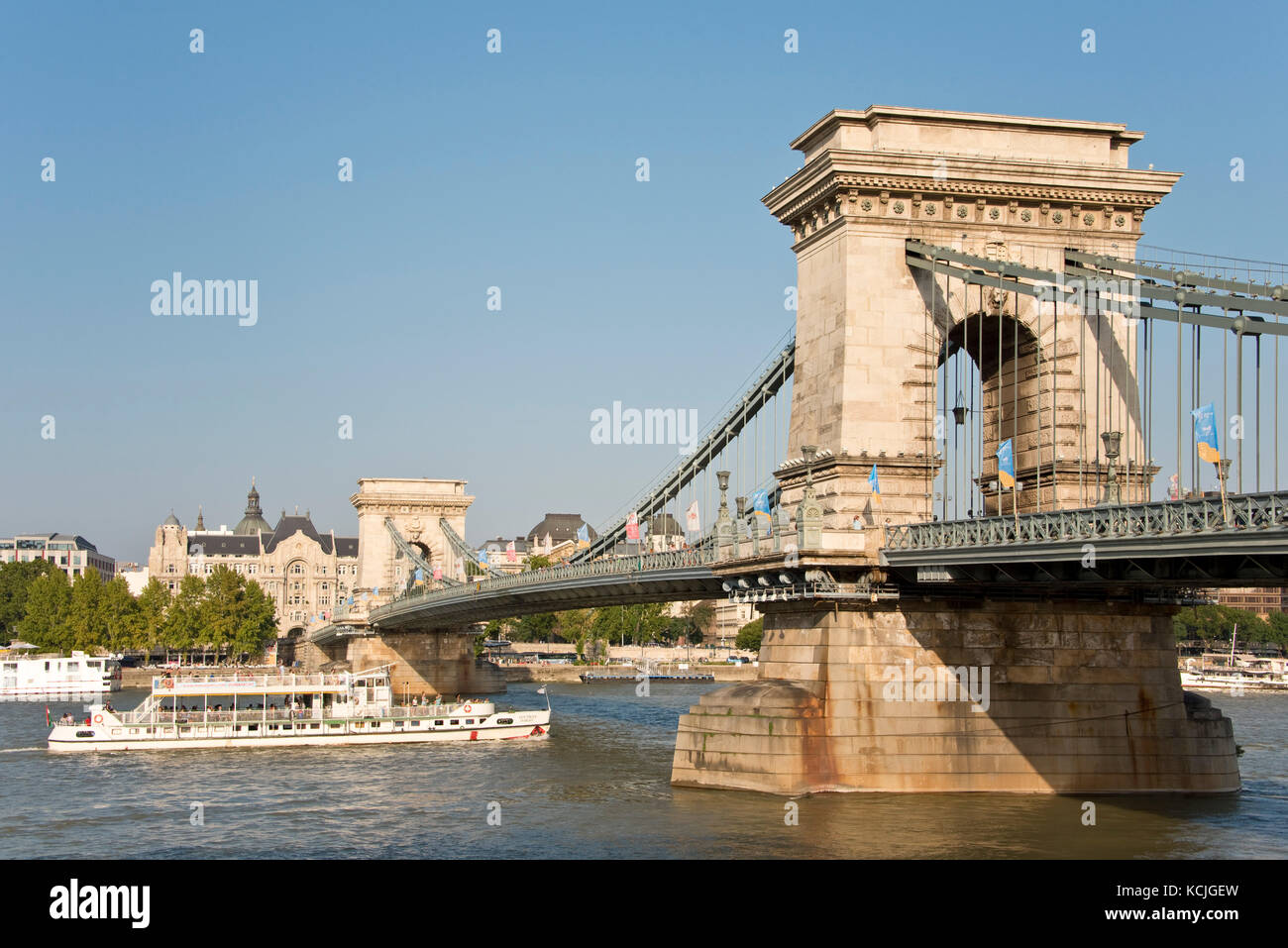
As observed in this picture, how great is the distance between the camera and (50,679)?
113m

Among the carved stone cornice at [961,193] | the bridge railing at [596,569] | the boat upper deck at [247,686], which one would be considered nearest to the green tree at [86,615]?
the bridge railing at [596,569]

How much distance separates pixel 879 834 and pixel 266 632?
130 metres

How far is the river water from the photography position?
3375 centimetres

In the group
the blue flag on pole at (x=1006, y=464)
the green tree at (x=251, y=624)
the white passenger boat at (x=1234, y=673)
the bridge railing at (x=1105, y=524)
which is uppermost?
the blue flag on pole at (x=1006, y=464)

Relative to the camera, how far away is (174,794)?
46969mm

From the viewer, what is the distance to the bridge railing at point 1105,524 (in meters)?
27.3

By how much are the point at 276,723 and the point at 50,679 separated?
56761 millimetres

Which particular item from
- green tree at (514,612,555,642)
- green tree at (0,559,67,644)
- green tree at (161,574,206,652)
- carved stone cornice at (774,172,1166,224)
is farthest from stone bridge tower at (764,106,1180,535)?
green tree at (514,612,555,642)

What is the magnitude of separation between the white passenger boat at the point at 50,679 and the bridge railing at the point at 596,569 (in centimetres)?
3574

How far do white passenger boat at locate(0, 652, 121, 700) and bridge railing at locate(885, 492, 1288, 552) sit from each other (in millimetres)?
90709

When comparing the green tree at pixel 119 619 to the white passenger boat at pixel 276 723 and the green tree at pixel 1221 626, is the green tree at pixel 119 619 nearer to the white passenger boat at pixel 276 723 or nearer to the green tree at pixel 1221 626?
the white passenger boat at pixel 276 723

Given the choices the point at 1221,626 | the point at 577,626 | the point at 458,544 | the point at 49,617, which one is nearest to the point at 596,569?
the point at 458,544

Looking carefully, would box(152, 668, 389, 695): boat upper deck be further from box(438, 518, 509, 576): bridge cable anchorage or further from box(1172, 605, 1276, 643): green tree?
box(1172, 605, 1276, 643): green tree
